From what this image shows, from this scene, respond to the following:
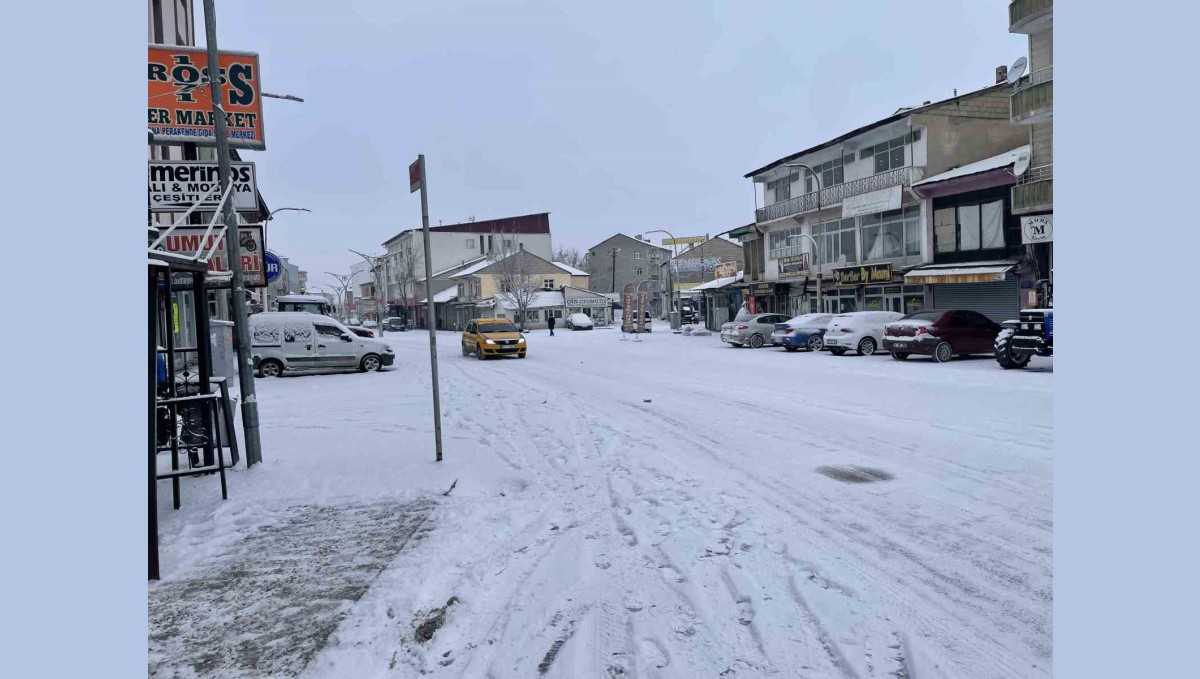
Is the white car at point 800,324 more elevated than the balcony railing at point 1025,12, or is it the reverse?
the balcony railing at point 1025,12

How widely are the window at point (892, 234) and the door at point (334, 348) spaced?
2466 cm

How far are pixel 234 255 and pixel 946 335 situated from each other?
64.0 feet

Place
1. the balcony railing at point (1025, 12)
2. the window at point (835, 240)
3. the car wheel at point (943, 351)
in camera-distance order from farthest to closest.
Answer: the window at point (835, 240) → the balcony railing at point (1025, 12) → the car wheel at point (943, 351)

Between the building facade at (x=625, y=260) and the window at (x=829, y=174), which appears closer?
the window at (x=829, y=174)

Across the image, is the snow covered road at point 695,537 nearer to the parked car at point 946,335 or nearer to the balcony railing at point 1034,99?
the parked car at point 946,335

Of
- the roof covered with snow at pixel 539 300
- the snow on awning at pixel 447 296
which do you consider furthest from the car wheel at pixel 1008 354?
the snow on awning at pixel 447 296

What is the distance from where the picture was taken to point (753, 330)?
107ft

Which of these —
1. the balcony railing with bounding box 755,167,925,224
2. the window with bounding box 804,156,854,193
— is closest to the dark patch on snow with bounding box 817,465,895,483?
the balcony railing with bounding box 755,167,925,224

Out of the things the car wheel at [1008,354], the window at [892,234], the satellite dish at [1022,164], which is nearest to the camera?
the car wheel at [1008,354]

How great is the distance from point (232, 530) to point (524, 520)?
2.35 m

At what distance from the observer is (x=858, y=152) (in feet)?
122

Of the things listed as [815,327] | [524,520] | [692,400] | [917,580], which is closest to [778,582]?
[917,580]

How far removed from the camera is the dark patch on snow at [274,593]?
12.1 feet

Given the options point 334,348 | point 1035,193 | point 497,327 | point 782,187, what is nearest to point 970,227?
point 1035,193
